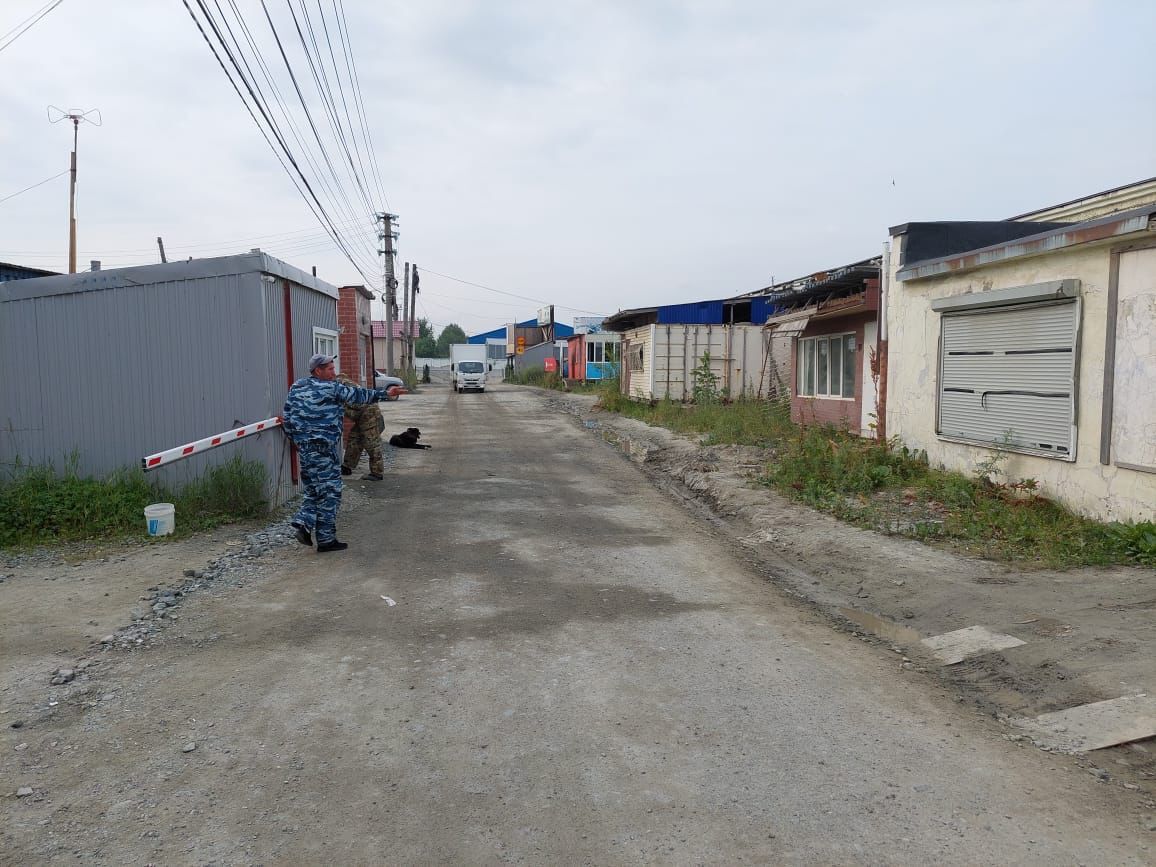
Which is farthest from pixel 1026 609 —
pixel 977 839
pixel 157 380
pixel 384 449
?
pixel 384 449

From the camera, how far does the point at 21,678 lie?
448 cm

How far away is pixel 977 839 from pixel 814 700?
1.30 meters

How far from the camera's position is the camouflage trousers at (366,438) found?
38.4ft

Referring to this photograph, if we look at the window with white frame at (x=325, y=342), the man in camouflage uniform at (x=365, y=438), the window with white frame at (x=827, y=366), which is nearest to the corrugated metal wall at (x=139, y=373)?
the window with white frame at (x=325, y=342)

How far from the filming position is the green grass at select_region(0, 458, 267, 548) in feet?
25.4

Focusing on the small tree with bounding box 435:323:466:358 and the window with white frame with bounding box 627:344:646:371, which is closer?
the window with white frame with bounding box 627:344:646:371

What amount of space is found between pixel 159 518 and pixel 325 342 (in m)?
4.46

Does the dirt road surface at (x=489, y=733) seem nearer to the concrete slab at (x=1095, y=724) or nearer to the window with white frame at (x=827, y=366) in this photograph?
the concrete slab at (x=1095, y=724)

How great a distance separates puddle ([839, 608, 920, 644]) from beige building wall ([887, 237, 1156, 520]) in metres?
3.05

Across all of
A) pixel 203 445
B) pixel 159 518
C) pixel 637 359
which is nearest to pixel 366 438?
pixel 203 445

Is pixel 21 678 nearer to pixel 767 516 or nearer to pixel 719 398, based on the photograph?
pixel 767 516

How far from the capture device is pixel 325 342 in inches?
453

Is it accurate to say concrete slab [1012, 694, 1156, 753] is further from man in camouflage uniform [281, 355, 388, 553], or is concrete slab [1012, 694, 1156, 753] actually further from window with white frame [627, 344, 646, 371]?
window with white frame [627, 344, 646, 371]

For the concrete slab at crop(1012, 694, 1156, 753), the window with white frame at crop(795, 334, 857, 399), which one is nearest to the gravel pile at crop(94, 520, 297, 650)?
the concrete slab at crop(1012, 694, 1156, 753)
